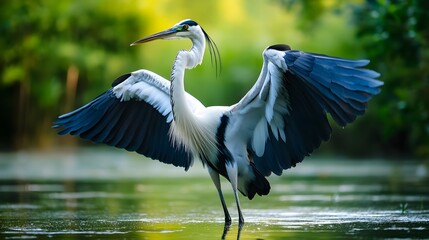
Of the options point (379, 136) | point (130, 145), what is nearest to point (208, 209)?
point (130, 145)

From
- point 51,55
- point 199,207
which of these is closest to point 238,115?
point 199,207

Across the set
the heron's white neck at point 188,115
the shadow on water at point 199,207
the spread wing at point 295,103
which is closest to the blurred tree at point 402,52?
the shadow on water at point 199,207

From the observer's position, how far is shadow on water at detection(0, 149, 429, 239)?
816cm

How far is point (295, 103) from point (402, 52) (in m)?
7.30

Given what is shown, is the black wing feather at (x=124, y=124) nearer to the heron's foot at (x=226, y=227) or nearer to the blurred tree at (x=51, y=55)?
the heron's foot at (x=226, y=227)

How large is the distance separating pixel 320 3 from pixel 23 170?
1102 centimetres

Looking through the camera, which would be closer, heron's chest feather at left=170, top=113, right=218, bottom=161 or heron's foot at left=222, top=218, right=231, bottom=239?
heron's foot at left=222, top=218, right=231, bottom=239

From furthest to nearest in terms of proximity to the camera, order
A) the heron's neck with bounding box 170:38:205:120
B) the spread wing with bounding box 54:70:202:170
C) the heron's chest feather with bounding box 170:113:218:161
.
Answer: the spread wing with bounding box 54:70:202:170 < the heron's chest feather with bounding box 170:113:218:161 < the heron's neck with bounding box 170:38:205:120

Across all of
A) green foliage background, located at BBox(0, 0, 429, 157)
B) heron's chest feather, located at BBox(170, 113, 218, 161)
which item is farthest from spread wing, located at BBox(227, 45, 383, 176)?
green foliage background, located at BBox(0, 0, 429, 157)

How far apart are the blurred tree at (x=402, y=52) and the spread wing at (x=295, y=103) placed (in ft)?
18.4

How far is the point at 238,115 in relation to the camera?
942 cm

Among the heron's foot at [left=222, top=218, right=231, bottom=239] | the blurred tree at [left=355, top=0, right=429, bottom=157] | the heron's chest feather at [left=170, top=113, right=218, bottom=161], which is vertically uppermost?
the blurred tree at [left=355, top=0, right=429, bottom=157]

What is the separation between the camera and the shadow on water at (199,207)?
8156mm

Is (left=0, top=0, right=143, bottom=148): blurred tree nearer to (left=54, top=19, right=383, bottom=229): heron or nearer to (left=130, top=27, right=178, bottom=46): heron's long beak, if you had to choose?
(left=54, top=19, right=383, bottom=229): heron
